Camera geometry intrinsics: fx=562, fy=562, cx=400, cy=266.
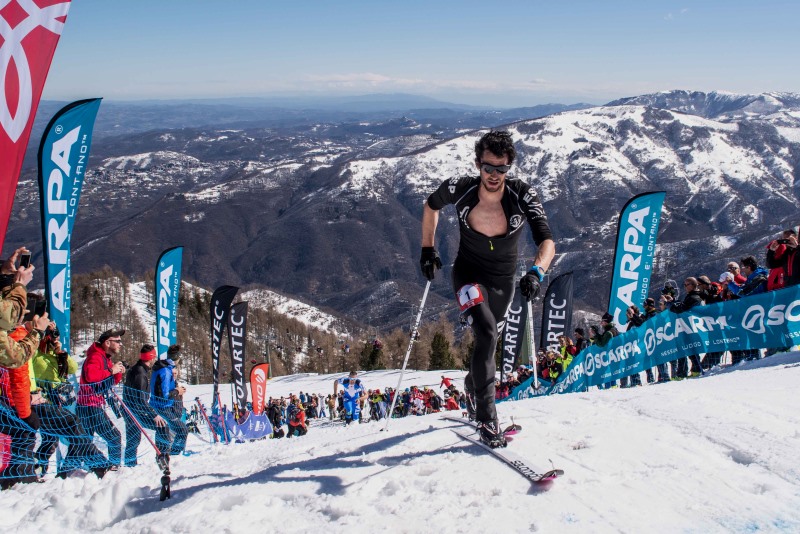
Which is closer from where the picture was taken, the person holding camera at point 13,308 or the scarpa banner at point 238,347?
the person holding camera at point 13,308

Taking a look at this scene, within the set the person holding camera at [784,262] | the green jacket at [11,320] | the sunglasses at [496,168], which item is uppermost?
the sunglasses at [496,168]

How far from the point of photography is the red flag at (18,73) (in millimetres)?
3234

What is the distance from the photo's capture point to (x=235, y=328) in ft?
66.4

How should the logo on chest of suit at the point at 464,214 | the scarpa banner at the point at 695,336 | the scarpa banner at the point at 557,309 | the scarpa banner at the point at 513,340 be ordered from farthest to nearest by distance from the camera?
the scarpa banner at the point at 557,309 < the scarpa banner at the point at 513,340 < the scarpa banner at the point at 695,336 < the logo on chest of suit at the point at 464,214

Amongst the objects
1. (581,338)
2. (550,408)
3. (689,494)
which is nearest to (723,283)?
(581,338)

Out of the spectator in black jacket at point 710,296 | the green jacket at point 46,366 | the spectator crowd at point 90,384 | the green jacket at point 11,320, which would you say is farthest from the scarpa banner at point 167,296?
the spectator in black jacket at point 710,296

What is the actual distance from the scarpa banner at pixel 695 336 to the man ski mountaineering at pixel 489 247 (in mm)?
6284

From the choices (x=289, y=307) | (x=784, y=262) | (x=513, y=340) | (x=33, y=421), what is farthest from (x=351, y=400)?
(x=289, y=307)

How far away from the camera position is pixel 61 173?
9.52 meters

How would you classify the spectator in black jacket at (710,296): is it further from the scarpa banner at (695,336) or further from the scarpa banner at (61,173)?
the scarpa banner at (61,173)

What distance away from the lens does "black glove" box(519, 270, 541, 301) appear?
168 inches

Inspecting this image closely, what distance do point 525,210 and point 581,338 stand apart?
29.5 ft

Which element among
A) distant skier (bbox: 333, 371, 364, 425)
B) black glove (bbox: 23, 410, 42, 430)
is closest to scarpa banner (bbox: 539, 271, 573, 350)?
distant skier (bbox: 333, 371, 364, 425)

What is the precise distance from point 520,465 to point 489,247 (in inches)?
→ 67.9
